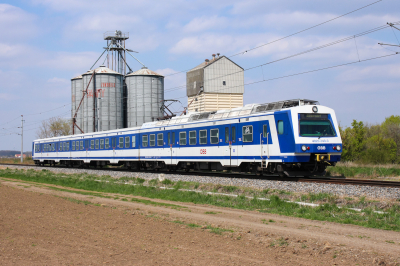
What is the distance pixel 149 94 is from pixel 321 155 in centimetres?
3994

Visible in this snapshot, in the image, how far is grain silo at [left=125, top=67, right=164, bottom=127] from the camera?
54844 mm

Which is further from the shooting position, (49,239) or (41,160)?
(41,160)

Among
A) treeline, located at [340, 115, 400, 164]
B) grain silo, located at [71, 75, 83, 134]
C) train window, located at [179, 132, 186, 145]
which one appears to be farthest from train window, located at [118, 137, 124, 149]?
grain silo, located at [71, 75, 83, 134]

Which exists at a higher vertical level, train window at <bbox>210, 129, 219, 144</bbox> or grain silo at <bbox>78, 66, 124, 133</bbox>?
grain silo at <bbox>78, 66, 124, 133</bbox>

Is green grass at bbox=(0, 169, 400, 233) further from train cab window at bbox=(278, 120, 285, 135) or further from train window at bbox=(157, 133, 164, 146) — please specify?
train window at bbox=(157, 133, 164, 146)

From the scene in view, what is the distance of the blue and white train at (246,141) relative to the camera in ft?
60.0

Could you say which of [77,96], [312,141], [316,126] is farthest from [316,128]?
[77,96]

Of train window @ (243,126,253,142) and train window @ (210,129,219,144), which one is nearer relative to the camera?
train window @ (243,126,253,142)

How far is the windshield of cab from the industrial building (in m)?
29.6

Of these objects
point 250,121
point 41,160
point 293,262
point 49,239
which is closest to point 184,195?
point 250,121

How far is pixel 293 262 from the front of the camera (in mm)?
6812

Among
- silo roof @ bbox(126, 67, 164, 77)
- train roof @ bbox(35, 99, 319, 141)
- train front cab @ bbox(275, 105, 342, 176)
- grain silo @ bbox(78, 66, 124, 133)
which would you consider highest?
silo roof @ bbox(126, 67, 164, 77)

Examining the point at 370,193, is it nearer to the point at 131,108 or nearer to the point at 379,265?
the point at 379,265

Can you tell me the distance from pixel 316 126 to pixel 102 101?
40.9m
